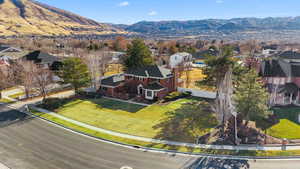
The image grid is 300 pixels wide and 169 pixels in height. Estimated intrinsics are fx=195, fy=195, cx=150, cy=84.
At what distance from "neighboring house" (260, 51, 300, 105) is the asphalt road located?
18245 mm

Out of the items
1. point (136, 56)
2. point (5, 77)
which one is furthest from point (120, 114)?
point (5, 77)

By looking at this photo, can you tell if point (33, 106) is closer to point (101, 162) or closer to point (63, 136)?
point (63, 136)

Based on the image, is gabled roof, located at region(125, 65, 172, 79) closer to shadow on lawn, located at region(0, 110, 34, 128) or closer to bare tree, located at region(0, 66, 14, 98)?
shadow on lawn, located at region(0, 110, 34, 128)

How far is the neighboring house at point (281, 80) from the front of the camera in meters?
34.4

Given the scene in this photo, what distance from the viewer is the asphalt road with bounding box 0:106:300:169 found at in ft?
61.2

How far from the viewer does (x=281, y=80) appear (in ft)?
118

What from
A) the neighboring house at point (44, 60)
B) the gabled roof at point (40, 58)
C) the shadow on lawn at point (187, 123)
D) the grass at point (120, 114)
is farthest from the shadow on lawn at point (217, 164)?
the gabled roof at point (40, 58)

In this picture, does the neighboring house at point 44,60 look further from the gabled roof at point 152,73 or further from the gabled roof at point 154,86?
the gabled roof at point 154,86

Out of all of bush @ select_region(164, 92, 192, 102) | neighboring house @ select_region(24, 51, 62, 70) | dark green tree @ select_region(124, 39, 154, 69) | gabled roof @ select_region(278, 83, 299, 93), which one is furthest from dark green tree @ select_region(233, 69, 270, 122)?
neighboring house @ select_region(24, 51, 62, 70)

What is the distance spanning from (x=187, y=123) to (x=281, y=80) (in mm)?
21244

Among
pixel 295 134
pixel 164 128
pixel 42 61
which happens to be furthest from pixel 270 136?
pixel 42 61

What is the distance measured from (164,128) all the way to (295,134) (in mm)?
16627

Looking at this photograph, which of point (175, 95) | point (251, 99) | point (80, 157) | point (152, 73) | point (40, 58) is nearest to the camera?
point (80, 157)

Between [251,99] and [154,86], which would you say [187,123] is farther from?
[154,86]
